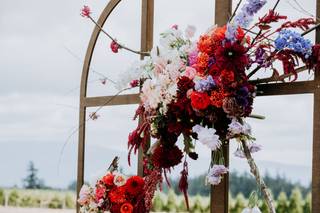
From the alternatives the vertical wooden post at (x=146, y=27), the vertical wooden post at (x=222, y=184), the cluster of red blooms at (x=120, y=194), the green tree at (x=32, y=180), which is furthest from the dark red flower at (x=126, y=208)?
the green tree at (x=32, y=180)

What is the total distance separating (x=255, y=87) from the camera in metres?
1.89

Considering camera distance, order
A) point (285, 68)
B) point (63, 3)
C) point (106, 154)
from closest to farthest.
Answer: point (285, 68) → point (106, 154) → point (63, 3)

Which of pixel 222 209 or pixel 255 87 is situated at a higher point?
pixel 255 87

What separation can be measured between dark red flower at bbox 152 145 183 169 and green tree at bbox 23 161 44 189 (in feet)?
7.37

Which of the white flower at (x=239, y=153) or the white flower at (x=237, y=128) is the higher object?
the white flower at (x=237, y=128)

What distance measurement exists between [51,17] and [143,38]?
57.0 inches

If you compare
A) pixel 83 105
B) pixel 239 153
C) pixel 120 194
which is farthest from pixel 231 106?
pixel 83 105

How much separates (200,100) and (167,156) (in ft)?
0.87

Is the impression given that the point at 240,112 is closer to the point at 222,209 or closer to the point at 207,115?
the point at 207,115

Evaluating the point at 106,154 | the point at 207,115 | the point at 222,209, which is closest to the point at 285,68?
the point at 207,115

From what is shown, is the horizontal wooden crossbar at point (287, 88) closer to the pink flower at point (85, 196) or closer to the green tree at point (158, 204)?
the green tree at point (158, 204)

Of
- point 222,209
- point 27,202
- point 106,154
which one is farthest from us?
point 27,202

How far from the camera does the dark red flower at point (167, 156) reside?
202cm

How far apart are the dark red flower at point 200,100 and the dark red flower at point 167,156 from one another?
23 centimetres
